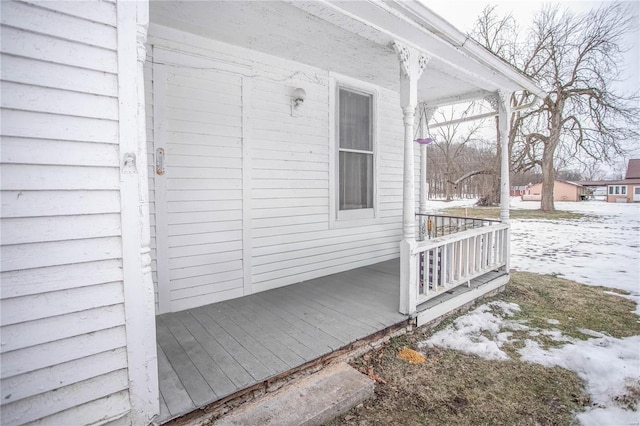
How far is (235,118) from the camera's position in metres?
3.42

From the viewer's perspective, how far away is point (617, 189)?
3512 cm

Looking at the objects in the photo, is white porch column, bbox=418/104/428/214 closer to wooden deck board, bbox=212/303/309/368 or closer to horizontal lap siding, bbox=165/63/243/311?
horizontal lap siding, bbox=165/63/243/311

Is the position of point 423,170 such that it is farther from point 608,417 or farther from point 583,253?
point 583,253

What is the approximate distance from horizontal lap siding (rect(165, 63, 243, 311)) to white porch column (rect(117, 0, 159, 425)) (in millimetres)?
1461

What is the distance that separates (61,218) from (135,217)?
0.30 meters

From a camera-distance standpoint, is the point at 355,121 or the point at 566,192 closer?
the point at 355,121

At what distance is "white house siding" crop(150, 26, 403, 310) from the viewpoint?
3109 millimetres

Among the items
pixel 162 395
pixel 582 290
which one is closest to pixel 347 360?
pixel 162 395

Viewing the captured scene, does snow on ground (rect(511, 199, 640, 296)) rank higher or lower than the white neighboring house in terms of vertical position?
lower

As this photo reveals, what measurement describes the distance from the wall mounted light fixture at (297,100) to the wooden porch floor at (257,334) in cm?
220

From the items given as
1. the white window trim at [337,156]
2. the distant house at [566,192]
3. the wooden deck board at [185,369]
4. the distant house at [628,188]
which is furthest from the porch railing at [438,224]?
the distant house at [628,188]

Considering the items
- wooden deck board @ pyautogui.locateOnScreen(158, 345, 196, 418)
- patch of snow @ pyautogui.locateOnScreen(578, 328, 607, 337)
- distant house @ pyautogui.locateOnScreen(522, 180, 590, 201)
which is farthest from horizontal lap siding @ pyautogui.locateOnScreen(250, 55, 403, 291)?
distant house @ pyautogui.locateOnScreen(522, 180, 590, 201)

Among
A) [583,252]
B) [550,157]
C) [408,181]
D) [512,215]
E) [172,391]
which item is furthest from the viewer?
[512,215]

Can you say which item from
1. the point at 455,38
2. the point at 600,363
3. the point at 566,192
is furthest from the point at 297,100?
the point at 566,192
